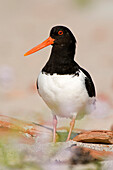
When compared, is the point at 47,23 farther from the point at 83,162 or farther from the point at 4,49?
the point at 83,162

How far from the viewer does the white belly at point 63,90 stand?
5.27 metres

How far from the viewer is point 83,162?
Answer: 385 centimetres

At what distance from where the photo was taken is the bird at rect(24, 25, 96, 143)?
5289 millimetres

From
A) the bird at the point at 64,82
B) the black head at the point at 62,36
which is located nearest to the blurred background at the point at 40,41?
the black head at the point at 62,36

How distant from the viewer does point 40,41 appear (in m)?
15.8

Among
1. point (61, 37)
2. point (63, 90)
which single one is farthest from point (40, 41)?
point (63, 90)

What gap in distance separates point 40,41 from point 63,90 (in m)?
10.7

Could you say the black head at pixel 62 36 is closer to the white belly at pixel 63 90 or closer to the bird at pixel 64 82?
the bird at pixel 64 82

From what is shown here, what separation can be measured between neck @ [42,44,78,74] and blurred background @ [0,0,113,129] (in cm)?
78

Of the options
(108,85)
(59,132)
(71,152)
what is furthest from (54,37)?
(108,85)

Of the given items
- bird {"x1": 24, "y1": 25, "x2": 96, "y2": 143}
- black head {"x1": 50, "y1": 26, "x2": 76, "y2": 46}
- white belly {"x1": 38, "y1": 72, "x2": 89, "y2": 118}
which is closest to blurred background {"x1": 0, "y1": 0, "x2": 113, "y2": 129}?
black head {"x1": 50, "y1": 26, "x2": 76, "y2": 46}

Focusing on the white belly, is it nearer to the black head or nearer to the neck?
the neck

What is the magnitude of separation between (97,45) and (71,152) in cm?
1127

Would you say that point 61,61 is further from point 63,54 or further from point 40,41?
point 40,41
